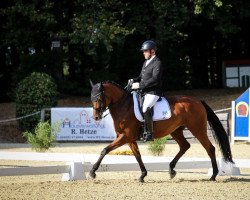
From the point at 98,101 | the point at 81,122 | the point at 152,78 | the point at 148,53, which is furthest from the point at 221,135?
the point at 81,122

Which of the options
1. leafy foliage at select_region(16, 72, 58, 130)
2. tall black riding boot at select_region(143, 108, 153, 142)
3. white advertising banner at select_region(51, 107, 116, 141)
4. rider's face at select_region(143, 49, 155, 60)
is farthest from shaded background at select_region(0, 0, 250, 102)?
tall black riding boot at select_region(143, 108, 153, 142)

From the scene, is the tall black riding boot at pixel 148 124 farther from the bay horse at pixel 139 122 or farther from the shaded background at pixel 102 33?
the shaded background at pixel 102 33

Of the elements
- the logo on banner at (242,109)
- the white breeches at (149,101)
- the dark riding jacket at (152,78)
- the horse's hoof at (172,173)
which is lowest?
the logo on banner at (242,109)

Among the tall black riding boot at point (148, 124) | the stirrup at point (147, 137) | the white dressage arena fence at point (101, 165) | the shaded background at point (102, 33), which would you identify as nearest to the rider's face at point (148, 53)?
the tall black riding boot at point (148, 124)

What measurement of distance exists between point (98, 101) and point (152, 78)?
108 cm

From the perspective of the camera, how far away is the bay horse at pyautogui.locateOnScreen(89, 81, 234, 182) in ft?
35.2

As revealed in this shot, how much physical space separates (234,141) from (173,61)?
1269 centimetres

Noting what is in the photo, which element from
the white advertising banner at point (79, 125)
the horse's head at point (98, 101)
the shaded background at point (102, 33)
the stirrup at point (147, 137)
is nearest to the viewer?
Result: the horse's head at point (98, 101)

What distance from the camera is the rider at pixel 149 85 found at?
431 inches

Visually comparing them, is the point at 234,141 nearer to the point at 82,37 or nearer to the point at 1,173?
the point at 82,37

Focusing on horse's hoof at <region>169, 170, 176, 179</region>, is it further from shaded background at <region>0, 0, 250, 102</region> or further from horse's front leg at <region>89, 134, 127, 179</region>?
shaded background at <region>0, 0, 250, 102</region>

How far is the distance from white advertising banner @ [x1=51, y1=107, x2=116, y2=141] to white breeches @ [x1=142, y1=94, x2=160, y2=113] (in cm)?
1006

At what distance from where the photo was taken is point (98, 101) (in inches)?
421

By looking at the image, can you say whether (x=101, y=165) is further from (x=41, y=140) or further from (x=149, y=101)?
(x=41, y=140)
